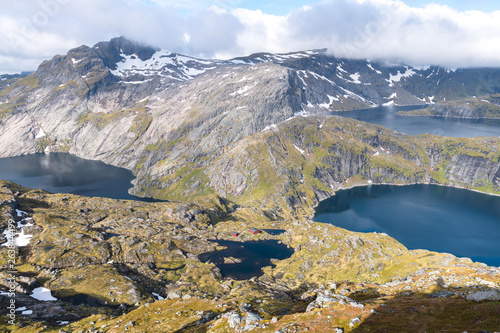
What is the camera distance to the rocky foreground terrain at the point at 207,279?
48.0m

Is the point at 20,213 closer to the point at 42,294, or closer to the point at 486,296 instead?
the point at 42,294

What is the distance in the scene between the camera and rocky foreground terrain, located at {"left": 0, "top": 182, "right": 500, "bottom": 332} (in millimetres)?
48031

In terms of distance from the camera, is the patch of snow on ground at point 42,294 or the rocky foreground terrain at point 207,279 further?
the patch of snow on ground at point 42,294

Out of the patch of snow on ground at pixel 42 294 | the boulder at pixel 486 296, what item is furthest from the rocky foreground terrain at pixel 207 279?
the patch of snow on ground at pixel 42 294

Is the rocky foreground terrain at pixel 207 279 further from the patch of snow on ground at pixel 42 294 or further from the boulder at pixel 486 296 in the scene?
the patch of snow on ground at pixel 42 294

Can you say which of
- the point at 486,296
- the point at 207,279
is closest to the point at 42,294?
the point at 207,279

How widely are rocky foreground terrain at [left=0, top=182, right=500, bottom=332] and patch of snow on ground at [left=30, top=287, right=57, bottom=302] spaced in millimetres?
1890

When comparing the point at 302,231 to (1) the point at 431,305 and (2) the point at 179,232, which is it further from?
(1) the point at 431,305

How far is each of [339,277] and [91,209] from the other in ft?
479

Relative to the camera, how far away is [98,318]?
229 ft

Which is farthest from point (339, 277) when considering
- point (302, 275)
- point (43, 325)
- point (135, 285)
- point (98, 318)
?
point (43, 325)

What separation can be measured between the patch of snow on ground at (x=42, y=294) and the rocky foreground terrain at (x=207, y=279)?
189 centimetres

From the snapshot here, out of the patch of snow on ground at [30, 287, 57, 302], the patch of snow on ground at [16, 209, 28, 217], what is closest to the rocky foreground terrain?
the patch of snow on ground at [16, 209, 28, 217]

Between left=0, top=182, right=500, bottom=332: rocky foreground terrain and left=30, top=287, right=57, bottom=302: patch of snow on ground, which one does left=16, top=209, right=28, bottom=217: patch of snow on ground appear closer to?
left=0, top=182, right=500, bottom=332: rocky foreground terrain
